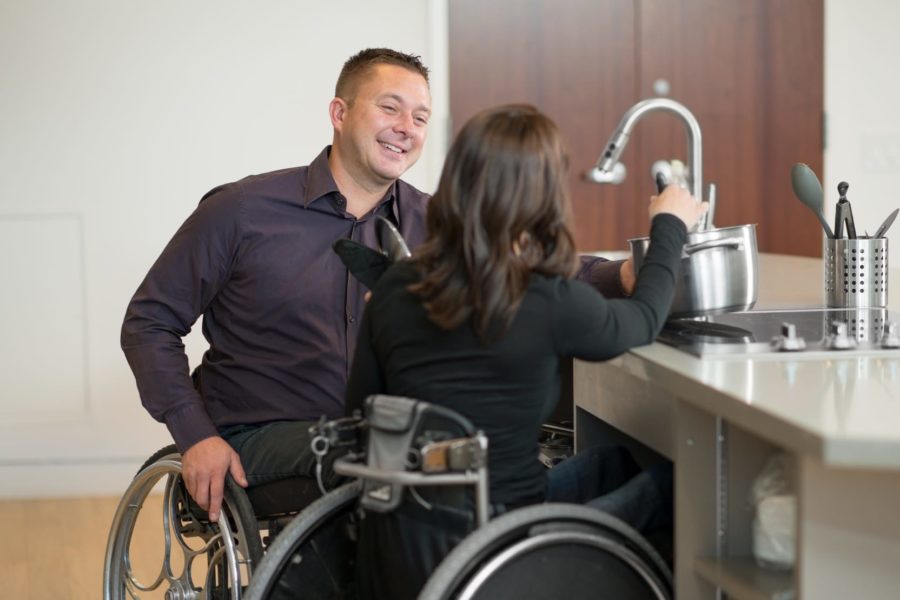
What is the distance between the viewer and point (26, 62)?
3.98 metres

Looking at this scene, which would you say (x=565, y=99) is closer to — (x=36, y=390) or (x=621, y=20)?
(x=621, y=20)

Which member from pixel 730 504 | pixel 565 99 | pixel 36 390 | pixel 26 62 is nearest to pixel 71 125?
pixel 26 62

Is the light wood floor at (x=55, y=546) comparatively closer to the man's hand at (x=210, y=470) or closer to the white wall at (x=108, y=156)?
the white wall at (x=108, y=156)

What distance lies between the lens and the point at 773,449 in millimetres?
1520

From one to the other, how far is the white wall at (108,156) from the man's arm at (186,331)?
1.96 m

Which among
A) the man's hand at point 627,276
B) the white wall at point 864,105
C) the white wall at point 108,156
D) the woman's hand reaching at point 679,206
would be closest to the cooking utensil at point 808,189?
the man's hand at point 627,276

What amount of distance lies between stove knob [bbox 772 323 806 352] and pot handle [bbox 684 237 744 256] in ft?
0.56

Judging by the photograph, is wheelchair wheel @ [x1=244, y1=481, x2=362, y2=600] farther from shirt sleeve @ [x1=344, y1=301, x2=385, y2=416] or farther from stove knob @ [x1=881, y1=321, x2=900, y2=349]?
stove knob @ [x1=881, y1=321, x2=900, y2=349]

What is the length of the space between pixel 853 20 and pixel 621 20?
0.85 metres

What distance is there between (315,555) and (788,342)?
0.66 meters

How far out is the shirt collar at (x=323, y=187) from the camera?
217cm

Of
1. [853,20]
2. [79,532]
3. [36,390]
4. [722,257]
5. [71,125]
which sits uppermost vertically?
[853,20]

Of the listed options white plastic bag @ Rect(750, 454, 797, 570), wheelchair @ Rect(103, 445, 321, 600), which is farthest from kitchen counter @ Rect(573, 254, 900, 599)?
wheelchair @ Rect(103, 445, 321, 600)

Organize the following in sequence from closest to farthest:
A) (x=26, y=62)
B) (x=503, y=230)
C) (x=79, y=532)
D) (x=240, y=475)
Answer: (x=503, y=230) < (x=240, y=475) < (x=79, y=532) < (x=26, y=62)
